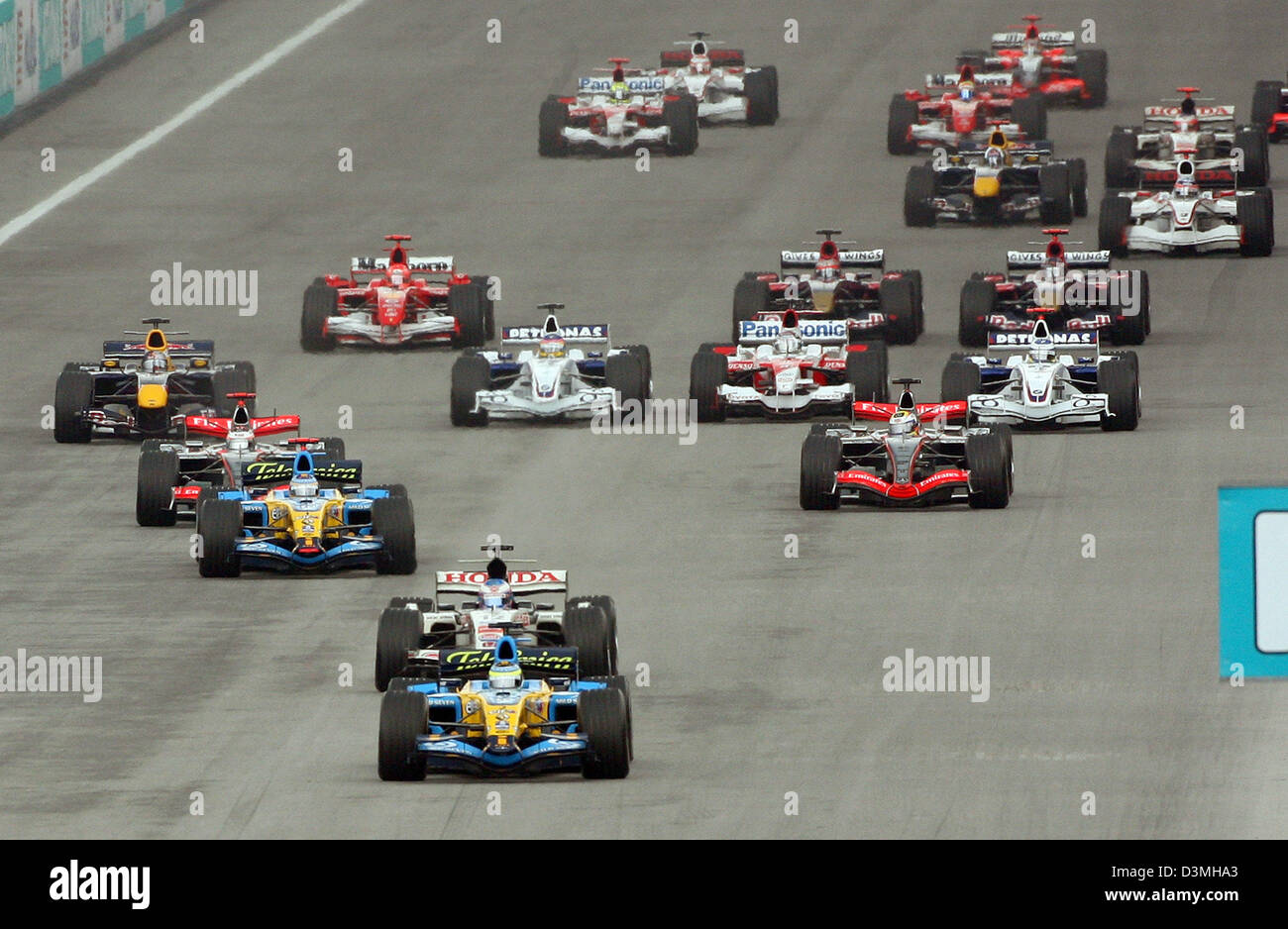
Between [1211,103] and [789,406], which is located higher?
[1211,103]

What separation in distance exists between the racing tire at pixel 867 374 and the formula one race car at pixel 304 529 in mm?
9236

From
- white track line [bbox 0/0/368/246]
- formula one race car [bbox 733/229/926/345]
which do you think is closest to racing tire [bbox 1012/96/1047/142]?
formula one race car [bbox 733/229/926/345]

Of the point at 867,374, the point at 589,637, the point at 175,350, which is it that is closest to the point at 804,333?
the point at 867,374

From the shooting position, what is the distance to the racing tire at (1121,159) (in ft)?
181

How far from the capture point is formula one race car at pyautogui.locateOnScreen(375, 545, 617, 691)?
23.8m

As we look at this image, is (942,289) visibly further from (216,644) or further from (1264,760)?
(1264,760)

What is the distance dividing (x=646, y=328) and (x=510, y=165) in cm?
1593

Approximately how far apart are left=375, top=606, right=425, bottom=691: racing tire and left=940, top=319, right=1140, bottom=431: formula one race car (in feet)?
44.8

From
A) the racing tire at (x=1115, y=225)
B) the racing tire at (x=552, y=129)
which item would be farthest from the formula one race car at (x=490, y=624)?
the racing tire at (x=552, y=129)

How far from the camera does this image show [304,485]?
98.6 feet

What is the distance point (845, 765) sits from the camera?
22.2m

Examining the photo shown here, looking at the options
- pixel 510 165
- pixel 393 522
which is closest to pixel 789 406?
pixel 393 522

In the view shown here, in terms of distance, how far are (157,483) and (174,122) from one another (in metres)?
33.5

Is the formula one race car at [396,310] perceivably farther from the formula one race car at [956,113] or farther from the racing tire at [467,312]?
the formula one race car at [956,113]
